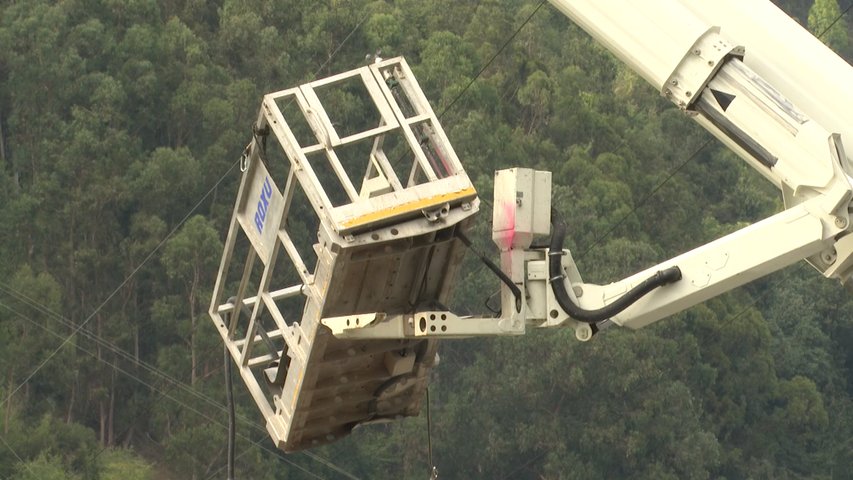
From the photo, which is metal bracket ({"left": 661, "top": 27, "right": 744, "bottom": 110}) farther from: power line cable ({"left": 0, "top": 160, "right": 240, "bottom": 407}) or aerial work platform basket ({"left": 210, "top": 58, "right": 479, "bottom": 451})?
power line cable ({"left": 0, "top": 160, "right": 240, "bottom": 407})

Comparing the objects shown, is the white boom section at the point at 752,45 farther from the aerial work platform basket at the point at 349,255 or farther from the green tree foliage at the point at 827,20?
the green tree foliage at the point at 827,20

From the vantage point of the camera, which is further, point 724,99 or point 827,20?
point 827,20

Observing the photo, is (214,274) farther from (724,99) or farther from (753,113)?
(753,113)

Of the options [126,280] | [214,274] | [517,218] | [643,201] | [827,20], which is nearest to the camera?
[517,218]

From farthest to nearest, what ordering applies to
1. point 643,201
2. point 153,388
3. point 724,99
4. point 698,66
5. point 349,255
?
1. point 643,201
2. point 153,388
3. point 349,255
4. point 698,66
5. point 724,99

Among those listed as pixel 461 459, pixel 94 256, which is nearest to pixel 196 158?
pixel 94 256

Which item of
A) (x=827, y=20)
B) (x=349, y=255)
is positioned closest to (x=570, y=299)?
(x=349, y=255)

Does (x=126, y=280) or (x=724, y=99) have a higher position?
(x=724, y=99)

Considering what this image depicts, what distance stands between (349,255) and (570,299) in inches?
66.2

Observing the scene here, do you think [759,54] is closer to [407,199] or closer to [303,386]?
[407,199]

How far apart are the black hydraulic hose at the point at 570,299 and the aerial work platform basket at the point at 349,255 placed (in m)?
0.87

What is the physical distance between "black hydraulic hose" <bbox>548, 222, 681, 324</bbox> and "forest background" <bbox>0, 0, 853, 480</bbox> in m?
43.1

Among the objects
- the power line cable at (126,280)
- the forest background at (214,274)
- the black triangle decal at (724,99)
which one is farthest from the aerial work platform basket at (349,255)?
the power line cable at (126,280)

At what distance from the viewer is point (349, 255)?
19.9 m
